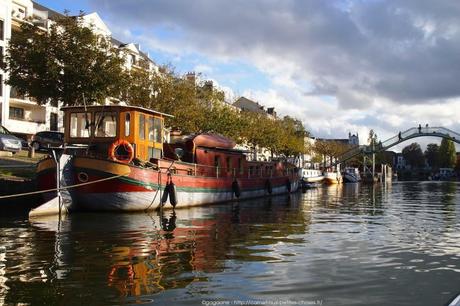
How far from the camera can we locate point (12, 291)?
29.6ft

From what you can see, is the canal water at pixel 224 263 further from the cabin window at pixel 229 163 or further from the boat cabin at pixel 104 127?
the cabin window at pixel 229 163

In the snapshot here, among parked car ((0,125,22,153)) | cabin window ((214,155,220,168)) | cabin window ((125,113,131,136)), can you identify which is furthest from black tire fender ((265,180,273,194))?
cabin window ((125,113,131,136))

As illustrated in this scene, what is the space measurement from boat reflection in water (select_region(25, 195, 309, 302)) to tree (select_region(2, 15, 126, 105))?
1182cm

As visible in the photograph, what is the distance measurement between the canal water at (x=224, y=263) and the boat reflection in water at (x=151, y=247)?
25 millimetres

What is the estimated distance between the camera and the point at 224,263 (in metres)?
11.7

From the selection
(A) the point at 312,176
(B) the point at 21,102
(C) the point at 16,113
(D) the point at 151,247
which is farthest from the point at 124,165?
(A) the point at 312,176

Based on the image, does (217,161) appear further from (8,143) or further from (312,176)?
(312,176)

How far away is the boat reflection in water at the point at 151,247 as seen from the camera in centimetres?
989

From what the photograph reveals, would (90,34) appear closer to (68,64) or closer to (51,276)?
(68,64)

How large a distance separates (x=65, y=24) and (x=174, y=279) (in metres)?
26.2

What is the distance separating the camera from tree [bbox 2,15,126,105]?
103ft

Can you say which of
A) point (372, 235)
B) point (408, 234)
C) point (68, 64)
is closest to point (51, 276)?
point (372, 235)

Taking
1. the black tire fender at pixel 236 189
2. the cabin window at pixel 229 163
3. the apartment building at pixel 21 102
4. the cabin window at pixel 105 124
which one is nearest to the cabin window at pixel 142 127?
the cabin window at pixel 105 124

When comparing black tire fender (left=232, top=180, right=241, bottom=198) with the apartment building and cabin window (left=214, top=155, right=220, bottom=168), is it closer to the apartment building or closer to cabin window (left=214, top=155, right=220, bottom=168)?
cabin window (left=214, top=155, right=220, bottom=168)
